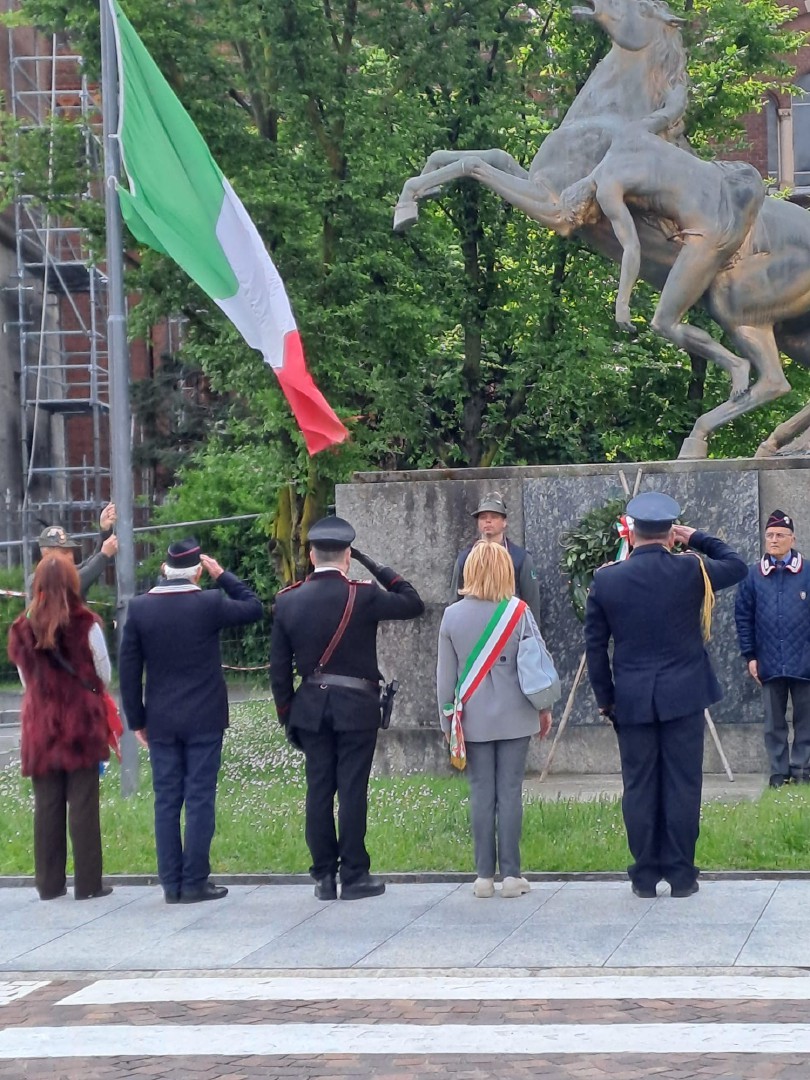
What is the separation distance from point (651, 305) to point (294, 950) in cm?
1155

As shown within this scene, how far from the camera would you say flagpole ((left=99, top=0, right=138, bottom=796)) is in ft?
37.0

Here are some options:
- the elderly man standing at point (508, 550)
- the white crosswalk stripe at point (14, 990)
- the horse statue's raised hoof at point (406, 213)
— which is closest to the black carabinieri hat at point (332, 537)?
the elderly man standing at point (508, 550)

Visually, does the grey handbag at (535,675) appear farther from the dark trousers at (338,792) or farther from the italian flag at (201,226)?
the italian flag at (201,226)

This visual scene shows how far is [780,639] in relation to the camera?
10.0 metres

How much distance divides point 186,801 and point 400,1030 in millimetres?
2582

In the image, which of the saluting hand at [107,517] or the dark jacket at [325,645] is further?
the saluting hand at [107,517]

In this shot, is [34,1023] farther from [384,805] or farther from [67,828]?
[384,805]

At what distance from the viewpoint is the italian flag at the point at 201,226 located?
10898 mm

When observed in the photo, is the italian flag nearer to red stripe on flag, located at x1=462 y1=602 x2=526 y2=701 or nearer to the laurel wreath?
the laurel wreath

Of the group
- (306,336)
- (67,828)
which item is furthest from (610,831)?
(306,336)

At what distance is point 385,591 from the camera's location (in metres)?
7.94

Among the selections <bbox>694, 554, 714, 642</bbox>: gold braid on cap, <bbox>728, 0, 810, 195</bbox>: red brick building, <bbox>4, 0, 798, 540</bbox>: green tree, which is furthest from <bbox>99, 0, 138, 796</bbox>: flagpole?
<bbox>728, 0, 810, 195</bbox>: red brick building

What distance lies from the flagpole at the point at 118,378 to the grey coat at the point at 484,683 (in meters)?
4.07

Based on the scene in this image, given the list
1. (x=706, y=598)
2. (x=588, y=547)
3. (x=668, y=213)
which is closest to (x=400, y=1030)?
(x=706, y=598)
